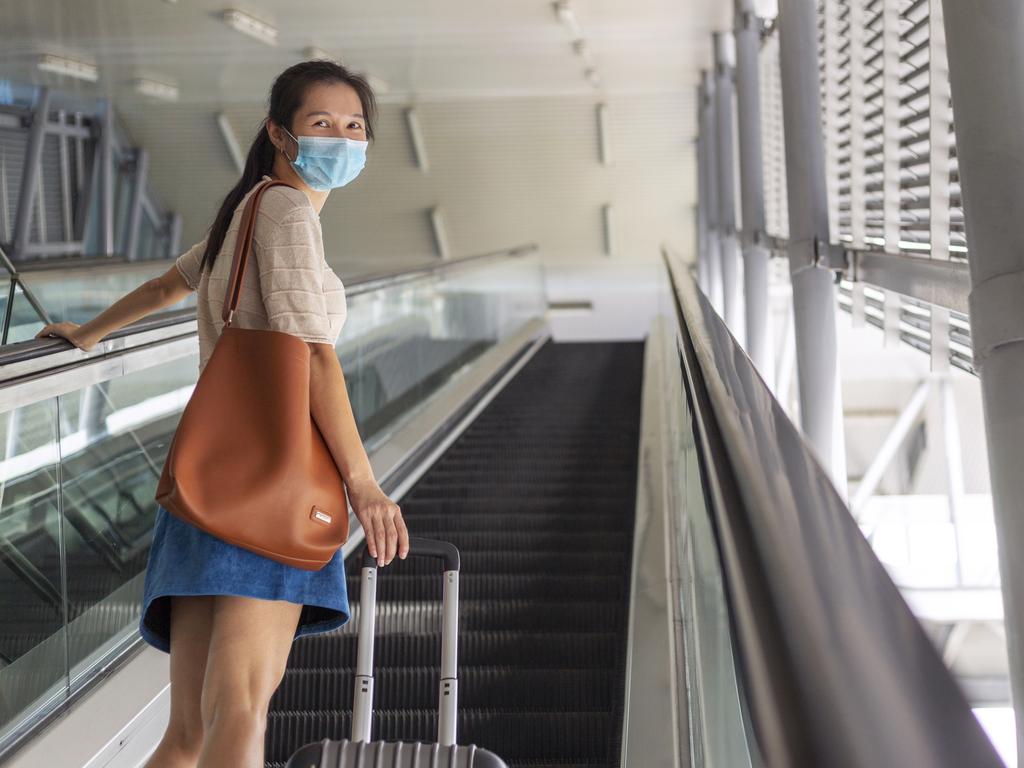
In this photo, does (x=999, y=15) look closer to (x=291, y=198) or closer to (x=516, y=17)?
(x=291, y=198)

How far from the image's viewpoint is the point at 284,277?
1858mm

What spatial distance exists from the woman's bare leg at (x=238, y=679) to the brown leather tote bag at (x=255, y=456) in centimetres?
12

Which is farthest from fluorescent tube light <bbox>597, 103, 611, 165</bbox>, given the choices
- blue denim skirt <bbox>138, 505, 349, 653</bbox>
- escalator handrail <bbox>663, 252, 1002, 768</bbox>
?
escalator handrail <bbox>663, 252, 1002, 768</bbox>

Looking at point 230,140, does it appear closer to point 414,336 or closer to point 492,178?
point 492,178

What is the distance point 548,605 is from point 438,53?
1073cm

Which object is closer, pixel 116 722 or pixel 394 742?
pixel 394 742

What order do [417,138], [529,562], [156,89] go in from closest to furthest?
1. [529,562]
2. [156,89]
3. [417,138]

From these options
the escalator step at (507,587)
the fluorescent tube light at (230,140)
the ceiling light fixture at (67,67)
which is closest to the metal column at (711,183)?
the fluorescent tube light at (230,140)

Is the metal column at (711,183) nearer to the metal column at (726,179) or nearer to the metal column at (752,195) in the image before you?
the metal column at (726,179)

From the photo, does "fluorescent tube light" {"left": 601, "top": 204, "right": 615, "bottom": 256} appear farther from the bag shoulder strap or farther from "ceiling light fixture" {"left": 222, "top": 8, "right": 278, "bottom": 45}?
the bag shoulder strap

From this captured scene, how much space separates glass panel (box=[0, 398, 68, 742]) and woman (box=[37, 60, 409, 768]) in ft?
3.32

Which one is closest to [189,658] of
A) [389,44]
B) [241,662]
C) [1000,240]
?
[241,662]

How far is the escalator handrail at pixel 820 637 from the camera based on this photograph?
26.8 inches

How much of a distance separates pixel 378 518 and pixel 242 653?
0.30 metres
